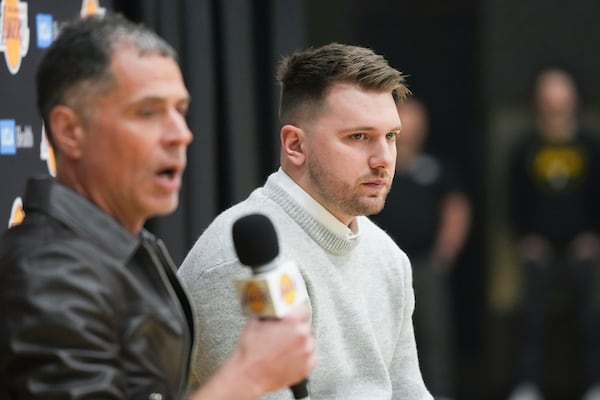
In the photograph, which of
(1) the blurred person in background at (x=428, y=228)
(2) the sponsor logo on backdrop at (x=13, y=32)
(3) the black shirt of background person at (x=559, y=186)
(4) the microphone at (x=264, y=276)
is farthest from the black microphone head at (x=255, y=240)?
(3) the black shirt of background person at (x=559, y=186)

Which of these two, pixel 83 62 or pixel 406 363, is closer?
pixel 83 62

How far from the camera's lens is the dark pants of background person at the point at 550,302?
Result: 7.45 metres

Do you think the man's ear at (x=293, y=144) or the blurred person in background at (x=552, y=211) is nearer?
the man's ear at (x=293, y=144)

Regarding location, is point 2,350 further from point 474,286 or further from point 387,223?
point 474,286

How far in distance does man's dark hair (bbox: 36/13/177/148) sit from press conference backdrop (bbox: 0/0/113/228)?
743 mm

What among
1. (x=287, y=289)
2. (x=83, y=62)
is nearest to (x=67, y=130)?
(x=83, y=62)

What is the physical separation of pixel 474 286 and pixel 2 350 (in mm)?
6582

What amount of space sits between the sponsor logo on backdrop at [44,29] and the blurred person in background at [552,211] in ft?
15.8

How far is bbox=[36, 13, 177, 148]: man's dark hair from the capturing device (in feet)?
6.54

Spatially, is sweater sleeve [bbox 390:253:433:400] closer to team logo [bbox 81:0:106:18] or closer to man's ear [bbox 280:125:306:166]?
man's ear [bbox 280:125:306:166]

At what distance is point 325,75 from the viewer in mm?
2969

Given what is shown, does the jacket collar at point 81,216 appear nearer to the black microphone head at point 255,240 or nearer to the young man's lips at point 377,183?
the black microphone head at point 255,240

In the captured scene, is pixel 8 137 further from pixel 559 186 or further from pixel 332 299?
pixel 559 186

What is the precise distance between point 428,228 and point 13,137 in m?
4.65
